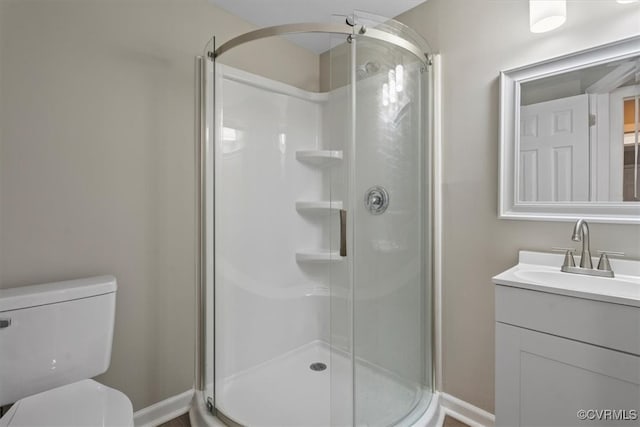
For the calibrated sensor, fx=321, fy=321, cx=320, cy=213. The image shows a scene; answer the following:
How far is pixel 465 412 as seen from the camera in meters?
1.69

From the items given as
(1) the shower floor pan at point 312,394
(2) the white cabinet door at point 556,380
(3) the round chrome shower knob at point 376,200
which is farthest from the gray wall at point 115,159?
(2) the white cabinet door at point 556,380

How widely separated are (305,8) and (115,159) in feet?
4.56

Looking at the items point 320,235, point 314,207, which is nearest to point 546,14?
point 314,207

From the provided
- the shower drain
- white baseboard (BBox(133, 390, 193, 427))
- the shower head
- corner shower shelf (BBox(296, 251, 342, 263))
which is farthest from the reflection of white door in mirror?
white baseboard (BBox(133, 390, 193, 427))

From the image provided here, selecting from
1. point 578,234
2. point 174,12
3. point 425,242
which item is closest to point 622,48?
point 578,234

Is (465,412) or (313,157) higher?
(313,157)

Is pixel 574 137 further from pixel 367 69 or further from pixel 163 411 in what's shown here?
pixel 163 411

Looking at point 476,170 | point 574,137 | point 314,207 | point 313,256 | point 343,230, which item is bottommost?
point 313,256

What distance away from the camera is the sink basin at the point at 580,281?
1.12 meters

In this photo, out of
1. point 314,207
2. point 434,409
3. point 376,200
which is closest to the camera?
point 376,200

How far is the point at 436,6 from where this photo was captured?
1804 mm

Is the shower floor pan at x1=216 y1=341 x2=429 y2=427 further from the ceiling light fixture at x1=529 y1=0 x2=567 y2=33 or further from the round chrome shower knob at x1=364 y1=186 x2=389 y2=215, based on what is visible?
the ceiling light fixture at x1=529 y1=0 x2=567 y2=33

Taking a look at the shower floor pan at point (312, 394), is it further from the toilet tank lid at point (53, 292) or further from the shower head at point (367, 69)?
the shower head at point (367, 69)

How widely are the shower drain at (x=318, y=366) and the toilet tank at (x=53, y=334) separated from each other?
120cm
